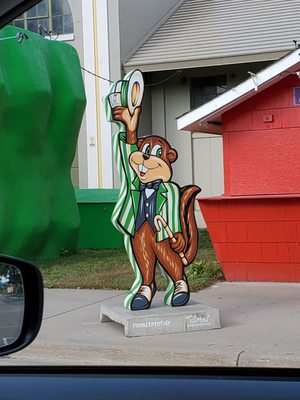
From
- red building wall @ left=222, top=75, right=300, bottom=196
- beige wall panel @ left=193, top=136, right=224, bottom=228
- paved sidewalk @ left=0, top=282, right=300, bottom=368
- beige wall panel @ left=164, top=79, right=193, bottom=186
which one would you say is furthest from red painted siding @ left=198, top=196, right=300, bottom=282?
beige wall panel @ left=164, top=79, right=193, bottom=186

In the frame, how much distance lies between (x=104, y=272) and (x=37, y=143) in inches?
118

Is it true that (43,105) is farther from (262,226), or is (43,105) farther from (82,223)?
(262,226)

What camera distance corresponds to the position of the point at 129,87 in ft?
25.9

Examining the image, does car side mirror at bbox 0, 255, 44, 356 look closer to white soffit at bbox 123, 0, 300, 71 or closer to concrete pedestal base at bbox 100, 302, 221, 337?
concrete pedestal base at bbox 100, 302, 221, 337

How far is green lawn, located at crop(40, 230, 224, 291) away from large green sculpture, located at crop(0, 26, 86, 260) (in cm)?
61

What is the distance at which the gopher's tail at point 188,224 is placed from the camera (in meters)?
8.02

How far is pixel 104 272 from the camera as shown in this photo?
12.2 meters

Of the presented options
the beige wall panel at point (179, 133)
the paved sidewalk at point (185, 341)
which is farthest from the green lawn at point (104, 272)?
the beige wall panel at point (179, 133)

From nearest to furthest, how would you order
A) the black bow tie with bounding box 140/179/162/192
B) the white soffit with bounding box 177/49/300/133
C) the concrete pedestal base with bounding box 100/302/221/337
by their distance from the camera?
the concrete pedestal base with bounding box 100/302/221/337
the black bow tie with bounding box 140/179/162/192
the white soffit with bounding box 177/49/300/133

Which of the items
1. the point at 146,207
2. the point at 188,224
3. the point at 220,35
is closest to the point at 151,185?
the point at 146,207

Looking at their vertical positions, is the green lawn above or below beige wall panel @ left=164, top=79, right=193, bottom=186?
below

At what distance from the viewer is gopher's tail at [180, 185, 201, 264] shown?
26.3 feet

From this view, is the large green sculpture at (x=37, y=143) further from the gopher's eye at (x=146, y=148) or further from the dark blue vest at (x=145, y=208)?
the dark blue vest at (x=145, y=208)

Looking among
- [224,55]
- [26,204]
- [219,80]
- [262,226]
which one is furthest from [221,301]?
[219,80]
